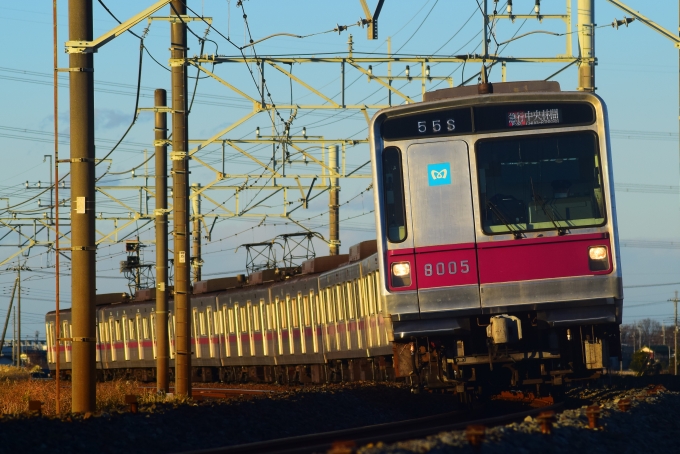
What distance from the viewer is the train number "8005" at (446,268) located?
11.4m

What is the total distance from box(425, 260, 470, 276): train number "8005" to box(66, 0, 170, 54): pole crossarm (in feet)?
12.7

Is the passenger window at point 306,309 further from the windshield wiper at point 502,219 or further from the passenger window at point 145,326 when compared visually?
the windshield wiper at point 502,219

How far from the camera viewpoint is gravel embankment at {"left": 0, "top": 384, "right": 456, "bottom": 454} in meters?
9.84

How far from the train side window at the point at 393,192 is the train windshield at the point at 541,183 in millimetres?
833

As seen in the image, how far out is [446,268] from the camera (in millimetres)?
11461

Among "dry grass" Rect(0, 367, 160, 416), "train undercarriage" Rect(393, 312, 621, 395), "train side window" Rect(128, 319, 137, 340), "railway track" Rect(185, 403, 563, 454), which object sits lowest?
"railway track" Rect(185, 403, 563, 454)

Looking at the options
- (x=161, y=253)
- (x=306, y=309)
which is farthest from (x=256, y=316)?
(x=161, y=253)

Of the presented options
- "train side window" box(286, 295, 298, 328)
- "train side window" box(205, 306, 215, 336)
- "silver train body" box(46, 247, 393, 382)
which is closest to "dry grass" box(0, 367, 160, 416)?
"silver train body" box(46, 247, 393, 382)

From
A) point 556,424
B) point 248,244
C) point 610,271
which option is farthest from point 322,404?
point 248,244

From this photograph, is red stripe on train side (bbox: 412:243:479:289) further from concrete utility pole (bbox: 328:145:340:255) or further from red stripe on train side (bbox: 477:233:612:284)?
concrete utility pole (bbox: 328:145:340:255)

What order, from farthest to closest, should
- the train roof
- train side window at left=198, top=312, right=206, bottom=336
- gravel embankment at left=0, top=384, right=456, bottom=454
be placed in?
train side window at left=198, top=312, right=206, bottom=336 < the train roof < gravel embankment at left=0, top=384, right=456, bottom=454

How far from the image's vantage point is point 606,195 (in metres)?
11.4

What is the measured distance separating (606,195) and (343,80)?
33.7 ft

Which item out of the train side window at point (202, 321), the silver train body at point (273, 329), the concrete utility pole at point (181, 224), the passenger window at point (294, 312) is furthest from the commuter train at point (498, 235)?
the train side window at point (202, 321)
